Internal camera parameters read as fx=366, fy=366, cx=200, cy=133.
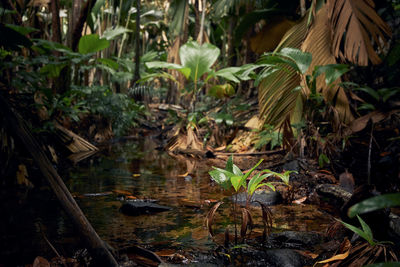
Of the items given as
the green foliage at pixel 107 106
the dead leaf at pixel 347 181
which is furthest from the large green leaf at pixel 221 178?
the green foliage at pixel 107 106

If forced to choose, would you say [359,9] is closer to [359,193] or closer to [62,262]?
[359,193]

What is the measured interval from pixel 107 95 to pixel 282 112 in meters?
4.55

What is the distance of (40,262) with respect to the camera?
56.4 inches

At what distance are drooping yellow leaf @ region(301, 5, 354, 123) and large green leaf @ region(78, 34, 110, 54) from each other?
3641mm

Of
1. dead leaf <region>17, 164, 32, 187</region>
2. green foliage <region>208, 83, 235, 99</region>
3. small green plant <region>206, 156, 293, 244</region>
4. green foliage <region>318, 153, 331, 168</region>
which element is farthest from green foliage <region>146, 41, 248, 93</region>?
small green plant <region>206, 156, 293, 244</region>

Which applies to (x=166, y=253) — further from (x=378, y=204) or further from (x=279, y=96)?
(x=279, y=96)

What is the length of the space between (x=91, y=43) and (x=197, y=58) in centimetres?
186

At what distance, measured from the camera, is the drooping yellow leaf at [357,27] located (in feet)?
11.2

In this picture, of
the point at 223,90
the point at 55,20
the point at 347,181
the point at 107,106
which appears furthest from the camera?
the point at 107,106

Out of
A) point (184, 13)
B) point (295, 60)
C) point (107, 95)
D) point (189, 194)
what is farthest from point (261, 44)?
point (189, 194)

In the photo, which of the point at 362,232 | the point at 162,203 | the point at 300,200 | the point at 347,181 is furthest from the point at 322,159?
the point at 362,232

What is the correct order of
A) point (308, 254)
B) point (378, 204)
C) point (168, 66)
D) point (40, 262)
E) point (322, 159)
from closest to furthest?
point (378, 204), point (40, 262), point (308, 254), point (322, 159), point (168, 66)

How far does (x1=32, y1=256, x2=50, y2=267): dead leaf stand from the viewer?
1.41 meters

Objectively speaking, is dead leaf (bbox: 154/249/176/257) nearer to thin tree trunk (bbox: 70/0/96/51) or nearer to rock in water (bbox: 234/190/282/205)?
rock in water (bbox: 234/190/282/205)
